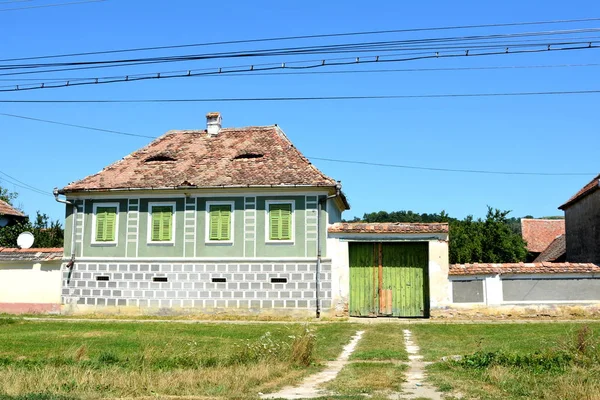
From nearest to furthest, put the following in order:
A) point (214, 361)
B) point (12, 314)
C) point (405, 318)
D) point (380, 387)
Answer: point (380, 387)
point (214, 361)
point (405, 318)
point (12, 314)

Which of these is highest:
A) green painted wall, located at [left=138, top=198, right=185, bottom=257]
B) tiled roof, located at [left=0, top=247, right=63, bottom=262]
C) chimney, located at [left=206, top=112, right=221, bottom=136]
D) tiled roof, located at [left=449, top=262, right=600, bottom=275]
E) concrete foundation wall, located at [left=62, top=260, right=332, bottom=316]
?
chimney, located at [left=206, top=112, right=221, bottom=136]

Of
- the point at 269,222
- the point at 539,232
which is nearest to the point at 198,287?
the point at 269,222

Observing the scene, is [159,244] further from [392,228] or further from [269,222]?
[392,228]

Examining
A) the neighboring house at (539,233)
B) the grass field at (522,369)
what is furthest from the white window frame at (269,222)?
the neighboring house at (539,233)

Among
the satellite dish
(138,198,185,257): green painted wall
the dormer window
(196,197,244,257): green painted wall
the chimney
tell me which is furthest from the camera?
the chimney

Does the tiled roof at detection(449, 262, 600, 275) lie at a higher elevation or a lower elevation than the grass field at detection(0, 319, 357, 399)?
higher

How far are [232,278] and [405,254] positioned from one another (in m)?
6.50

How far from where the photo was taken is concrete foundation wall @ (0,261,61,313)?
25.8 meters

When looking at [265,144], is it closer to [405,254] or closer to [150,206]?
[150,206]

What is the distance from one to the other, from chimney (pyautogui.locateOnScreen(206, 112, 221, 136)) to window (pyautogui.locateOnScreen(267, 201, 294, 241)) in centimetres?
613

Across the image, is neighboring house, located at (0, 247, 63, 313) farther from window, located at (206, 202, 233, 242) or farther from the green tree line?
the green tree line

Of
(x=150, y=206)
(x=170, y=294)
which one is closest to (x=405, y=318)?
(x=170, y=294)

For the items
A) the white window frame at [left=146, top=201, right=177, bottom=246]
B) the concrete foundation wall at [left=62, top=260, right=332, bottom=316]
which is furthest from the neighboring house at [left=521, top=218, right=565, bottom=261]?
the white window frame at [left=146, top=201, right=177, bottom=246]

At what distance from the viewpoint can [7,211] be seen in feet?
79.7
